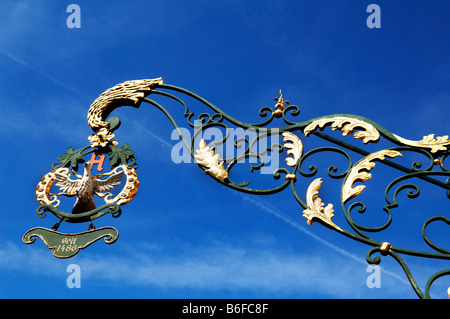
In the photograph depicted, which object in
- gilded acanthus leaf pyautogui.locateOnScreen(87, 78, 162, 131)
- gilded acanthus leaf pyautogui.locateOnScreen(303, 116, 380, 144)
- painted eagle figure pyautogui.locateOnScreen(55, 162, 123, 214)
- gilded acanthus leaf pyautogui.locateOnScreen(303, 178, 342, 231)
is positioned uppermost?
gilded acanthus leaf pyautogui.locateOnScreen(87, 78, 162, 131)

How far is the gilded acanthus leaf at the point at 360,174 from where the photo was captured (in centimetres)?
511

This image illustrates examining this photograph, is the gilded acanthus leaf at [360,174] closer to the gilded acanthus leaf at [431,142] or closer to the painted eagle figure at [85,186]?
the gilded acanthus leaf at [431,142]

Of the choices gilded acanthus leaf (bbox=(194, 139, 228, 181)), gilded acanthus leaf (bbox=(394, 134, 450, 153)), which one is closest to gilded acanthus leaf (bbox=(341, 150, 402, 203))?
gilded acanthus leaf (bbox=(394, 134, 450, 153))

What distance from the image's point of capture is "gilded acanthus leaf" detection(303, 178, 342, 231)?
5000mm

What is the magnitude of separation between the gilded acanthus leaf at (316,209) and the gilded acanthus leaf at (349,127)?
641 mm

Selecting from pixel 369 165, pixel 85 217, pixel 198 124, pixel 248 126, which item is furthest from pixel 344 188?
pixel 85 217

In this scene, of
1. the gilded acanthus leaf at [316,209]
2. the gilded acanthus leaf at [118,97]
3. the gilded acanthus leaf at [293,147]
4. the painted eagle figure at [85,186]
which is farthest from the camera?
the gilded acanthus leaf at [118,97]

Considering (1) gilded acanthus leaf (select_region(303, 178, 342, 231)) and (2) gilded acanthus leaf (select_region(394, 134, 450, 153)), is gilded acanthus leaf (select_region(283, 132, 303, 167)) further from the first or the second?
(2) gilded acanthus leaf (select_region(394, 134, 450, 153))

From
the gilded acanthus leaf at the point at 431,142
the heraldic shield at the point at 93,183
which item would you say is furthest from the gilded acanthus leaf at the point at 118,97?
the gilded acanthus leaf at the point at 431,142

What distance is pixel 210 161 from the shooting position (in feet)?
18.3

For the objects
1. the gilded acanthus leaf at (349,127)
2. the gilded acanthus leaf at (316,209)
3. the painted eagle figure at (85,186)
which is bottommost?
the gilded acanthus leaf at (316,209)

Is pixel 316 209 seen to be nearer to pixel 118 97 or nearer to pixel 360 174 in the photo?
pixel 360 174

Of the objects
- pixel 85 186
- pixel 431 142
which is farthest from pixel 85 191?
pixel 431 142

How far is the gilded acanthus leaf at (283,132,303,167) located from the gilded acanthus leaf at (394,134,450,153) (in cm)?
86
